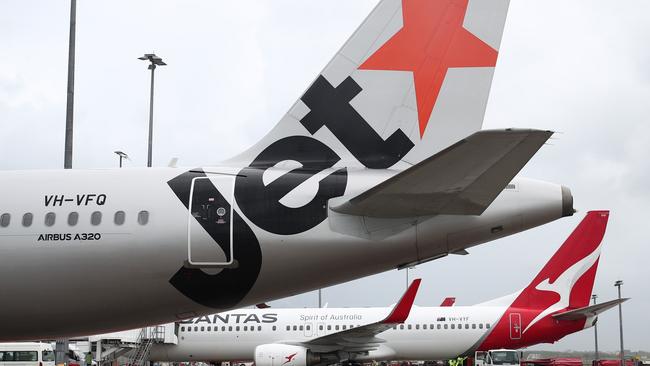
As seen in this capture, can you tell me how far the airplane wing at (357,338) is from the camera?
23656 mm

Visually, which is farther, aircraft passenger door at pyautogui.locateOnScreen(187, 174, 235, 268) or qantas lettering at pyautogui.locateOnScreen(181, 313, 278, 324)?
qantas lettering at pyautogui.locateOnScreen(181, 313, 278, 324)

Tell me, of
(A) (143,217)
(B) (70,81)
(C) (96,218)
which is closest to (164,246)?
(A) (143,217)

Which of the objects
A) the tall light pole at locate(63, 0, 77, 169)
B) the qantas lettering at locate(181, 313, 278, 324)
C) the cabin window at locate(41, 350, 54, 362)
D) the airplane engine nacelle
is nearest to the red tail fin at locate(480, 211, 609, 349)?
the airplane engine nacelle

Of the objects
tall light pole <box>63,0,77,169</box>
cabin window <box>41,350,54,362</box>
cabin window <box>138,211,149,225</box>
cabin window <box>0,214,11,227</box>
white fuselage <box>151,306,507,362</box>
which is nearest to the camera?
cabin window <box>138,211,149,225</box>

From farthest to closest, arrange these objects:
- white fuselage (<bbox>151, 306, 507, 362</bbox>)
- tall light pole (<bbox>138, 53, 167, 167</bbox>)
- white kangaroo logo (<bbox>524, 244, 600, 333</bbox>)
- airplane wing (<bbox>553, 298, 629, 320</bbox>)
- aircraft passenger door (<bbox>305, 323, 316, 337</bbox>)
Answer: aircraft passenger door (<bbox>305, 323, 316, 337</bbox>)
white kangaroo logo (<bbox>524, 244, 600, 333</bbox>)
white fuselage (<bbox>151, 306, 507, 362</bbox>)
airplane wing (<bbox>553, 298, 629, 320</bbox>)
tall light pole (<bbox>138, 53, 167, 167</bbox>)

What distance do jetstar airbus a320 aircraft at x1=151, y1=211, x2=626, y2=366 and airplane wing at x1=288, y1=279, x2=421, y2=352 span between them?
122 millimetres

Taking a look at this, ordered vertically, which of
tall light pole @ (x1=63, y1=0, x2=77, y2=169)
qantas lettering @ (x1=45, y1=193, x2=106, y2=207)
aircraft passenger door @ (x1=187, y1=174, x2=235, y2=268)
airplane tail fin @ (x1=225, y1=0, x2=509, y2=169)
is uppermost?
tall light pole @ (x1=63, y1=0, x2=77, y2=169)

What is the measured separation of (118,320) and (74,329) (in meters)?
0.57

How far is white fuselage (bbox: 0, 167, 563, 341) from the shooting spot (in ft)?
23.9

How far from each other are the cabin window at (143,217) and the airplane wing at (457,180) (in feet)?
6.39

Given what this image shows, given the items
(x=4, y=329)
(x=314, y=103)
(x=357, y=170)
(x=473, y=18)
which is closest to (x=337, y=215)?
(x=357, y=170)

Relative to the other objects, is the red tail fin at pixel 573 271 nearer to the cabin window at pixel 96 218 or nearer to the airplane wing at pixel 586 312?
the airplane wing at pixel 586 312

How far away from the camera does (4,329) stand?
326 inches

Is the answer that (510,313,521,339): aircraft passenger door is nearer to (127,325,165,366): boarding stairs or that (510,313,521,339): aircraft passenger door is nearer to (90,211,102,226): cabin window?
(127,325,165,366): boarding stairs
